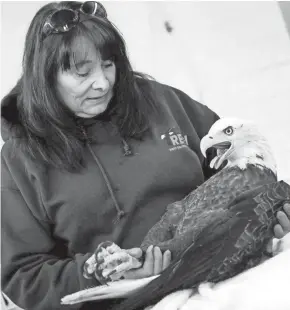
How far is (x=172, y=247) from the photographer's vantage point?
1.98 feet

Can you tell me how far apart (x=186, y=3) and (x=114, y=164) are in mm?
229

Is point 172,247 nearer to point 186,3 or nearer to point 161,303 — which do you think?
point 161,303

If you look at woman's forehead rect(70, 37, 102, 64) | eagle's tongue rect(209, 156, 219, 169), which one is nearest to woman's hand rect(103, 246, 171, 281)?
eagle's tongue rect(209, 156, 219, 169)

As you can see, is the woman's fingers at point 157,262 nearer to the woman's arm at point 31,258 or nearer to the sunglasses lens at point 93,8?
the woman's arm at point 31,258

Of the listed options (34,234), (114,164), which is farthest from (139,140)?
(34,234)

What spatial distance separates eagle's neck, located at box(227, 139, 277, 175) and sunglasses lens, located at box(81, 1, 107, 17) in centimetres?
22

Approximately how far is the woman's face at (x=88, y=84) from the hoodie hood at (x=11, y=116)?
0.19ft

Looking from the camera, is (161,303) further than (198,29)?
No

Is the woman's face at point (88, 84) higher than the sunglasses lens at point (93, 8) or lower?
lower

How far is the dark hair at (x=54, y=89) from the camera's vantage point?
2.00 feet

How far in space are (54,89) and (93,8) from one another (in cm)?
10

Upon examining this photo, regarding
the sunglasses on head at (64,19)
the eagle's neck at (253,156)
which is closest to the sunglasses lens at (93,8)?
the sunglasses on head at (64,19)

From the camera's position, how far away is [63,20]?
0.61 metres

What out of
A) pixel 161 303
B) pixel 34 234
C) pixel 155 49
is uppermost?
pixel 155 49
